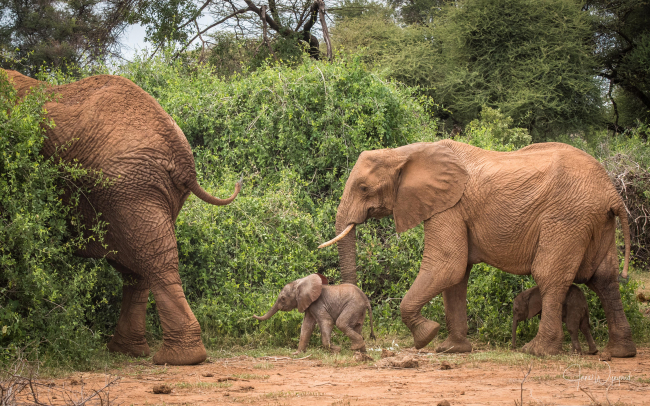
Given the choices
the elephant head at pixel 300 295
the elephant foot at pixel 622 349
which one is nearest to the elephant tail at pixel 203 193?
the elephant head at pixel 300 295

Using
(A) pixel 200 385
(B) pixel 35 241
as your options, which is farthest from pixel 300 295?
(B) pixel 35 241

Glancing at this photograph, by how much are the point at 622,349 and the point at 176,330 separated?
4.13 metres

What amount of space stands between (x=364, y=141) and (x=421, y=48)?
1554cm

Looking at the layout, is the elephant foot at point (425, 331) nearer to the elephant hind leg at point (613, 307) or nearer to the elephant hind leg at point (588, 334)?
the elephant hind leg at point (588, 334)

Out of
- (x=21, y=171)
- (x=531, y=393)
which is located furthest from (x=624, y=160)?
(x=21, y=171)

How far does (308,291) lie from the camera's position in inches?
265

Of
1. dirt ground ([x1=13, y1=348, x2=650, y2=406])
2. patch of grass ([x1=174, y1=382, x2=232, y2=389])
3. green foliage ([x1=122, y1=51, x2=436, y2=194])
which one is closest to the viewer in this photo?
dirt ground ([x1=13, y1=348, x2=650, y2=406])

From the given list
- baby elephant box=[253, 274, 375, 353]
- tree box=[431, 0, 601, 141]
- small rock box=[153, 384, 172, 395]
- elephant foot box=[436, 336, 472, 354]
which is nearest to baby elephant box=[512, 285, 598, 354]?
elephant foot box=[436, 336, 472, 354]

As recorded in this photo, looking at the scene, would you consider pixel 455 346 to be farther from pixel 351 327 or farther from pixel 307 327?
pixel 307 327

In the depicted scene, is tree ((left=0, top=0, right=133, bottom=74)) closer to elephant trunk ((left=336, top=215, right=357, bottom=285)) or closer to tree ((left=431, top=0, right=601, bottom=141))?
tree ((left=431, top=0, right=601, bottom=141))

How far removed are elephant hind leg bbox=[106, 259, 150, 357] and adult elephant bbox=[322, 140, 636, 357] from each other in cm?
201

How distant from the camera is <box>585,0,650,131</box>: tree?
877 inches

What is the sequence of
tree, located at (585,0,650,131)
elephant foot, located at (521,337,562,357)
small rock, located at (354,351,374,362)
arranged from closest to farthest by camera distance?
small rock, located at (354,351,374,362)
elephant foot, located at (521,337,562,357)
tree, located at (585,0,650,131)

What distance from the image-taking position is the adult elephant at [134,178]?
6078mm
